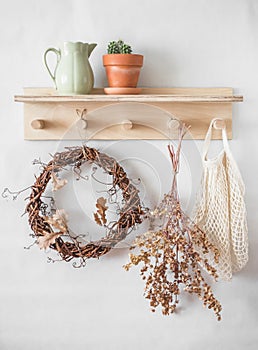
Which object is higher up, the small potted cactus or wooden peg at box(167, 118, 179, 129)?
the small potted cactus

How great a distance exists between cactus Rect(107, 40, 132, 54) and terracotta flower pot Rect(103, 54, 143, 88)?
29mm

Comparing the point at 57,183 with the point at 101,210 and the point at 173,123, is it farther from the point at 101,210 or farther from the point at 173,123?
the point at 173,123

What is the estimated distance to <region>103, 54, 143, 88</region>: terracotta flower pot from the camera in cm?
159

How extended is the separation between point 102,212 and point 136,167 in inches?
7.3

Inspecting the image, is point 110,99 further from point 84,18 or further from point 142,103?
point 84,18

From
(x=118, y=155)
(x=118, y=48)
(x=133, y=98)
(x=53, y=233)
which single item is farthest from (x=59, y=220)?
(x=118, y=48)

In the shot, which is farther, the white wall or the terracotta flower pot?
the white wall

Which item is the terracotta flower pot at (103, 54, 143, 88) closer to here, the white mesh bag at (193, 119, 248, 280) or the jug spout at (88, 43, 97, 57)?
the jug spout at (88, 43, 97, 57)

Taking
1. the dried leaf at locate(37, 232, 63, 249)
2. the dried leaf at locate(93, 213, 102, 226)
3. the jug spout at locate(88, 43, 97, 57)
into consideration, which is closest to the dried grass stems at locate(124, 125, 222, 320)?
the dried leaf at locate(93, 213, 102, 226)

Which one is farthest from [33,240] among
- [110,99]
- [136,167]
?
[110,99]

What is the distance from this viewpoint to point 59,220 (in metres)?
1.65

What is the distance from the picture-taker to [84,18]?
171cm

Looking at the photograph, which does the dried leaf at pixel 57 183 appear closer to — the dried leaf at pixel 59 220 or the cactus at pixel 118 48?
the dried leaf at pixel 59 220

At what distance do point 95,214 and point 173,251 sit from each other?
0.27 meters
